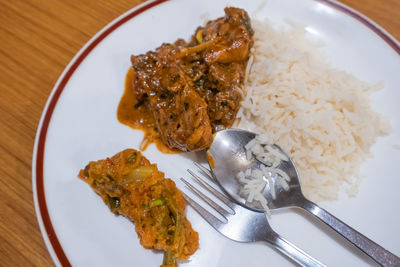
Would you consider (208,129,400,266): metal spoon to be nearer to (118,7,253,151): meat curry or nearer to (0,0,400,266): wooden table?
(118,7,253,151): meat curry

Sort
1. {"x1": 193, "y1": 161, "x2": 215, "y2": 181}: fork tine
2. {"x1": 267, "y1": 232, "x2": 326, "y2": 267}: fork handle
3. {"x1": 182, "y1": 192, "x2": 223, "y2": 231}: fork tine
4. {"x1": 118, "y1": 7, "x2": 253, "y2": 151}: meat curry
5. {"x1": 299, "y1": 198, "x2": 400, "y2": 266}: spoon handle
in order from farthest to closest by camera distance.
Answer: {"x1": 118, "y1": 7, "x2": 253, "y2": 151}: meat curry < {"x1": 193, "y1": 161, "x2": 215, "y2": 181}: fork tine < {"x1": 182, "y1": 192, "x2": 223, "y2": 231}: fork tine < {"x1": 267, "y1": 232, "x2": 326, "y2": 267}: fork handle < {"x1": 299, "y1": 198, "x2": 400, "y2": 266}: spoon handle

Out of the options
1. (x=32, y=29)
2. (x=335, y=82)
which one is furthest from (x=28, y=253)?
(x=335, y=82)

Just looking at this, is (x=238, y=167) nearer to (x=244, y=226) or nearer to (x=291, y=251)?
(x=244, y=226)

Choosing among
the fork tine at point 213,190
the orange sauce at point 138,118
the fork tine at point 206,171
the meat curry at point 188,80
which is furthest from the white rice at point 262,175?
the orange sauce at point 138,118

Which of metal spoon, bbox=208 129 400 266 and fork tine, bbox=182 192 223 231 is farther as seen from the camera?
fork tine, bbox=182 192 223 231

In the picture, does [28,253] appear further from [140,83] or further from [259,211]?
[259,211]

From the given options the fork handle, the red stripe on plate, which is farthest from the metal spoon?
the red stripe on plate
